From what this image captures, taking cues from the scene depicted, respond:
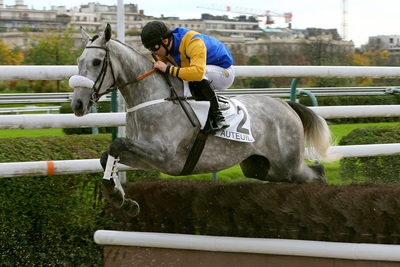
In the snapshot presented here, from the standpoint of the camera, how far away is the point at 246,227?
16.1ft

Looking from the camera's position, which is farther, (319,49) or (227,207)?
(319,49)

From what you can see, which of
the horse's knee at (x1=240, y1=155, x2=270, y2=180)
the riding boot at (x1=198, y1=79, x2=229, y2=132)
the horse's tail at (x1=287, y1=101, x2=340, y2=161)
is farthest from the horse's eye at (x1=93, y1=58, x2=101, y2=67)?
the horse's tail at (x1=287, y1=101, x2=340, y2=161)

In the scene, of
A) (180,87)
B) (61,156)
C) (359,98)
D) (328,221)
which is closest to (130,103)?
(180,87)

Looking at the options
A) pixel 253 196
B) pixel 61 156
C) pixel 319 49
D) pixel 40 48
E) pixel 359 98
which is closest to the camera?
pixel 253 196

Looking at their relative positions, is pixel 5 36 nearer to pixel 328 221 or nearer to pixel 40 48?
pixel 40 48

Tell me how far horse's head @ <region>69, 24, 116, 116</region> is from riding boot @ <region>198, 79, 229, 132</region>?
22.7 inches

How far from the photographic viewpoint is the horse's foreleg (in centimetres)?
468

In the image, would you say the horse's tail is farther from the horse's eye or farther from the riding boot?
the horse's eye

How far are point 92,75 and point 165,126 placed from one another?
56 cm

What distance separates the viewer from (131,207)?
16.2 ft

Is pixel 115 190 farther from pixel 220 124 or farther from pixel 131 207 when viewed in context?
pixel 220 124

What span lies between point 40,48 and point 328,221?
27821 mm

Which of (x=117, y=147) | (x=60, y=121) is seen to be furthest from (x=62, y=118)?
(x=117, y=147)

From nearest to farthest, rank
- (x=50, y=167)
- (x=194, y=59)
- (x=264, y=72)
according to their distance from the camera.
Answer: (x=194, y=59) < (x=50, y=167) < (x=264, y=72)
